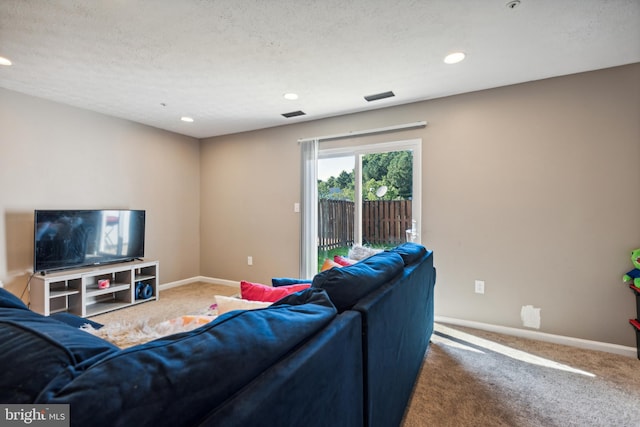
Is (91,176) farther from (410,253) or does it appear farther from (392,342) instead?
(392,342)

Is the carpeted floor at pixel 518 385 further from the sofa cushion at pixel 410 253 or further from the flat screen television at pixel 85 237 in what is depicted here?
the flat screen television at pixel 85 237

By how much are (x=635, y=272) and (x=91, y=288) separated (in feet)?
16.8

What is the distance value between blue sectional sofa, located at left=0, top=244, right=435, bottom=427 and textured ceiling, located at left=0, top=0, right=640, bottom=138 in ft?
5.33

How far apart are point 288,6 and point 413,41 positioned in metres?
0.90

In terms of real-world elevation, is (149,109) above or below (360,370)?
above

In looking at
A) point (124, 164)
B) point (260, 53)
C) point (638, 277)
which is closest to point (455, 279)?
point (638, 277)

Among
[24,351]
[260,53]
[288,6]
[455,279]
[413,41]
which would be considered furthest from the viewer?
[455,279]

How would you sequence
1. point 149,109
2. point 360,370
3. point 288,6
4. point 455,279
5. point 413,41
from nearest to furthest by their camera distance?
point 360,370, point 288,6, point 413,41, point 455,279, point 149,109

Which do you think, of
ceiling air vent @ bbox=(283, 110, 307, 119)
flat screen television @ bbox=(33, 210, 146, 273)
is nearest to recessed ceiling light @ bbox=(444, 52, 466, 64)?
ceiling air vent @ bbox=(283, 110, 307, 119)

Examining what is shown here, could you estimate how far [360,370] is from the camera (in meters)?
1.05

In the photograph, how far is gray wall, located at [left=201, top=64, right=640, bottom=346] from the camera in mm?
2414

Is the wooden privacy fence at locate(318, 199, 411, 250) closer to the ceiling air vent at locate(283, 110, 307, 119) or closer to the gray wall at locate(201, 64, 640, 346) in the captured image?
the gray wall at locate(201, 64, 640, 346)

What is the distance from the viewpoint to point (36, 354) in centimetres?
52

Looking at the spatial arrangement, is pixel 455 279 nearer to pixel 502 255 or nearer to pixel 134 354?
pixel 502 255
